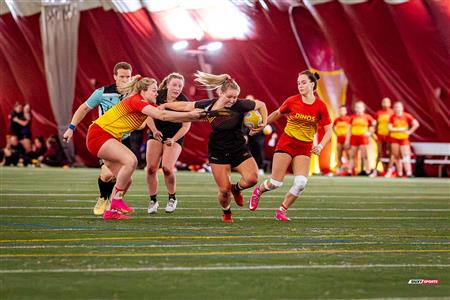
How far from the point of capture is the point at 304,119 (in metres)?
13.3

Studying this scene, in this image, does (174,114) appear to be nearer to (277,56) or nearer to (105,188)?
(105,188)

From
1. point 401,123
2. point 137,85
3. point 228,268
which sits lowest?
point 228,268

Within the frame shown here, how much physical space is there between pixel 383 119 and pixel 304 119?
→ 17.1m

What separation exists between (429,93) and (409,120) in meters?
1.29

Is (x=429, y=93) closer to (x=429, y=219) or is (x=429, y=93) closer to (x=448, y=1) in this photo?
(x=448, y=1)

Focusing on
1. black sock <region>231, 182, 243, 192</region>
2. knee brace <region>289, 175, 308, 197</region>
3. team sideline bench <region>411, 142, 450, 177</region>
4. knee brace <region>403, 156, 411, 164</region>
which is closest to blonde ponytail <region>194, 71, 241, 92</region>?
knee brace <region>289, 175, 308, 197</region>

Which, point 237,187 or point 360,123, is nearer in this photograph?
point 237,187

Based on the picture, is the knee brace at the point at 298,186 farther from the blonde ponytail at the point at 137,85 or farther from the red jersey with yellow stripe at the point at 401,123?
the red jersey with yellow stripe at the point at 401,123

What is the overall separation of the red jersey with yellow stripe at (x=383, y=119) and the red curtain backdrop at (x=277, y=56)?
1196mm

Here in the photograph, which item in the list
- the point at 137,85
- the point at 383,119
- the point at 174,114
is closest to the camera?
the point at 174,114

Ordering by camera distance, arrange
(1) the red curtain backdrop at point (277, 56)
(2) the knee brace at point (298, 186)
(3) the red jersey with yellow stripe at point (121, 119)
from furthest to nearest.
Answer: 1. (1) the red curtain backdrop at point (277, 56)
2. (2) the knee brace at point (298, 186)
3. (3) the red jersey with yellow stripe at point (121, 119)

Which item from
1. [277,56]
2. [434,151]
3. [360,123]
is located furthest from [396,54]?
[277,56]

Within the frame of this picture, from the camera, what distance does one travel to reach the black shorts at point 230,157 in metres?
13.1

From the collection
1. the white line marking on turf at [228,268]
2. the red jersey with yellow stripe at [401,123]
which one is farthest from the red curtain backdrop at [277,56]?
the white line marking on turf at [228,268]
